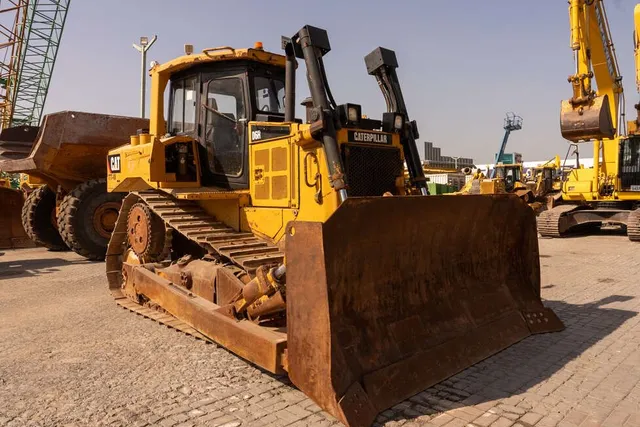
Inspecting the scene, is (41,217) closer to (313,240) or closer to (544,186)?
(313,240)

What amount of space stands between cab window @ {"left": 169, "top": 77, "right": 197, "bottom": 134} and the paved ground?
245 centimetres

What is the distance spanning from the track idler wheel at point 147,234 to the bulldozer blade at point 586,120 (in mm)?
9419

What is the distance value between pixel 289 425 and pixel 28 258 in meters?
10.5

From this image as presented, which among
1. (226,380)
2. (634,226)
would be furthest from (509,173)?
(226,380)

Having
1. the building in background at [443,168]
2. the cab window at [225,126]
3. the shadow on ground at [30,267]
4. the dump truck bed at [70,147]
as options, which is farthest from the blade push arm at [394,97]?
the building in background at [443,168]

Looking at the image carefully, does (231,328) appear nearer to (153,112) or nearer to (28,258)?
(153,112)

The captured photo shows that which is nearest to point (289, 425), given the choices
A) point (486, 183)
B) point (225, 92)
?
point (225, 92)

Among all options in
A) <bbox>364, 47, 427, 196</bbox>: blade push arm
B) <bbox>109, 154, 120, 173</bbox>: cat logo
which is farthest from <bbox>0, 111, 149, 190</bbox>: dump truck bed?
<bbox>364, 47, 427, 196</bbox>: blade push arm

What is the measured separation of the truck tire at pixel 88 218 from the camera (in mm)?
9998

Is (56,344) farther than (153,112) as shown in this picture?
No

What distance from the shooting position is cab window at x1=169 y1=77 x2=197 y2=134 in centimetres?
617

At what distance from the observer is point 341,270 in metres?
3.46

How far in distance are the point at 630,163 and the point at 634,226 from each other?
2245 mm

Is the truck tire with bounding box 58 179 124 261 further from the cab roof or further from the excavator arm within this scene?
the excavator arm
